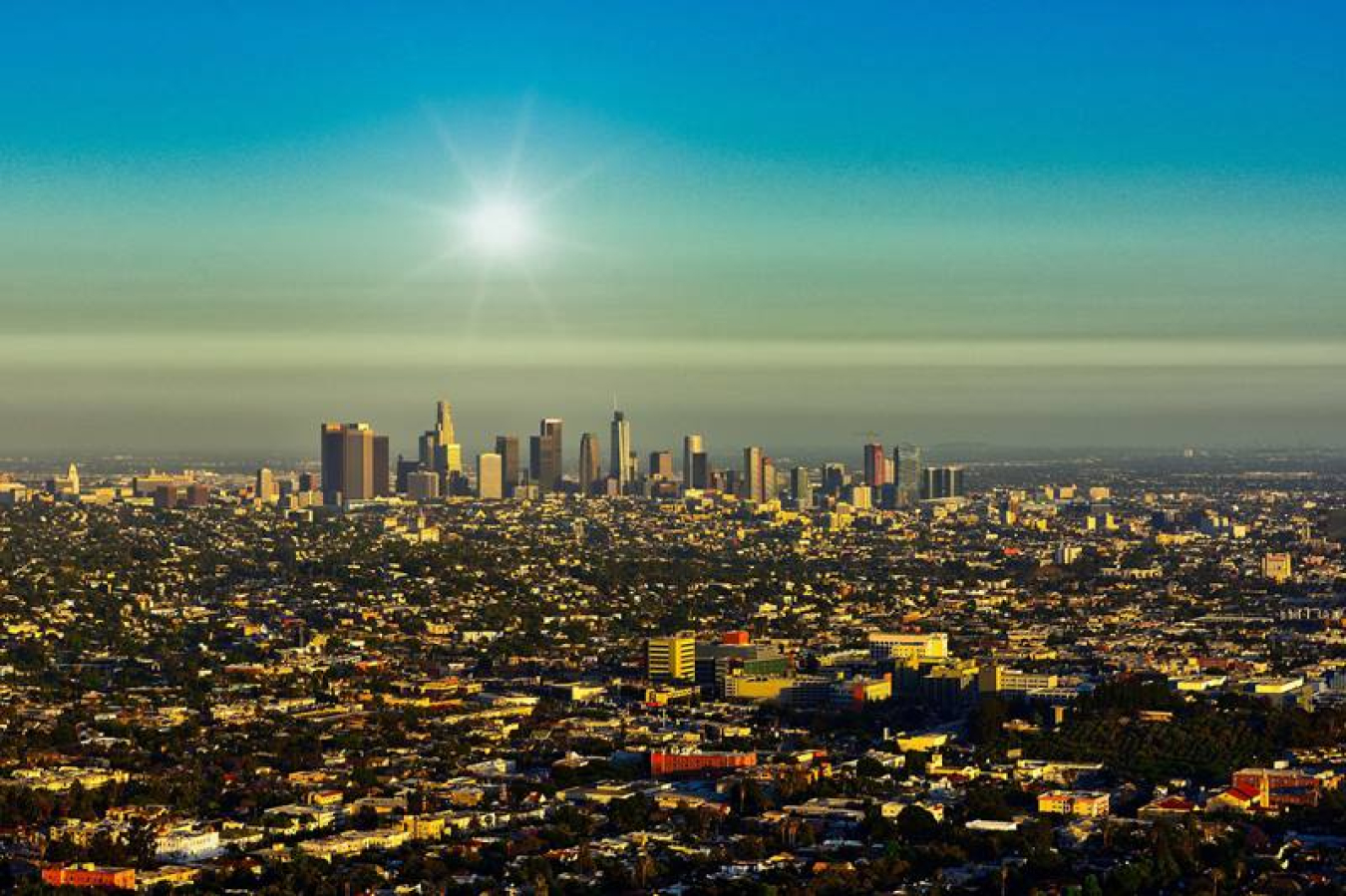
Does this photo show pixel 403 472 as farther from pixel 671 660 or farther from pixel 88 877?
pixel 88 877

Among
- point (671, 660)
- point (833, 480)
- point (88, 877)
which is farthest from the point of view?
point (833, 480)

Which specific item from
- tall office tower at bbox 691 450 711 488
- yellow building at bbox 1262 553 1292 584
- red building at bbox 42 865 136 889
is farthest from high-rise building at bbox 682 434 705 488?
red building at bbox 42 865 136 889

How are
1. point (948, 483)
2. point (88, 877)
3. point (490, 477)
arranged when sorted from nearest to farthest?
1. point (88, 877)
2. point (490, 477)
3. point (948, 483)

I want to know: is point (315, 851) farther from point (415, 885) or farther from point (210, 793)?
point (210, 793)

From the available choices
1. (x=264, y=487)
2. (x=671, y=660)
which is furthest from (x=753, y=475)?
(x=671, y=660)

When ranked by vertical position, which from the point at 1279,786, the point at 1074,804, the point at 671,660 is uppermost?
the point at 671,660

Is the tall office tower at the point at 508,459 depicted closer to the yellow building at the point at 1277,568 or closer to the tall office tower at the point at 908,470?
the tall office tower at the point at 908,470

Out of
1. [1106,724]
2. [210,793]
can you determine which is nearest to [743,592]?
[1106,724]

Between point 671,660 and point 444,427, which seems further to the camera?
point 444,427
